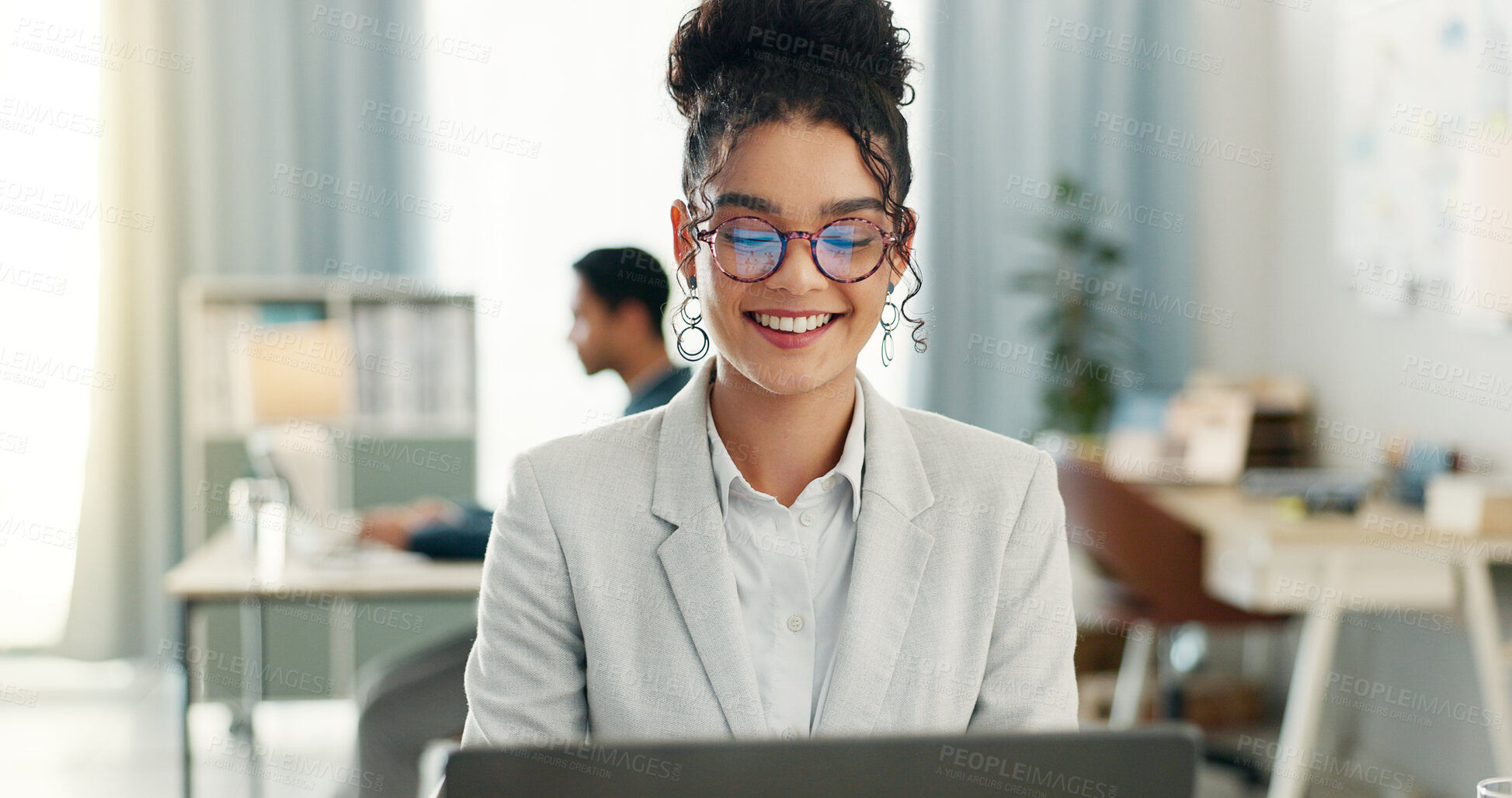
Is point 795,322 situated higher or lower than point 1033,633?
higher

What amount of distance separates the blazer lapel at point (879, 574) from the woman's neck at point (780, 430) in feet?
0.14

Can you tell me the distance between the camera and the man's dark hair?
274 cm

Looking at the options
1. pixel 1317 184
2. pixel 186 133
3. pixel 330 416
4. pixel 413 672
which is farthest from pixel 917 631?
pixel 186 133

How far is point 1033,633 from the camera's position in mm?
1114

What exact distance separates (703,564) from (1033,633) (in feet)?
1.00

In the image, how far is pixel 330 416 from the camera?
12.1 ft

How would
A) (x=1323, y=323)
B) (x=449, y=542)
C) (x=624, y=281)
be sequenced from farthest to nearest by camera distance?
(x=1323, y=323) < (x=449, y=542) < (x=624, y=281)

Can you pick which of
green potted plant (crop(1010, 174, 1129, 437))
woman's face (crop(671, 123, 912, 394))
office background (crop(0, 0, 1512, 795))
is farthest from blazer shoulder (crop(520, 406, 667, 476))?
green potted plant (crop(1010, 174, 1129, 437))

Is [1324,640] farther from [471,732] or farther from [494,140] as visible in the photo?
[494,140]

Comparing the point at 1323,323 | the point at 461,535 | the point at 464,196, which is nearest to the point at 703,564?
the point at 461,535

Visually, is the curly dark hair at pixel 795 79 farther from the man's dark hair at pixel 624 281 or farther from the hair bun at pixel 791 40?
the man's dark hair at pixel 624 281

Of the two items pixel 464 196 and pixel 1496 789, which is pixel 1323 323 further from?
pixel 1496 789

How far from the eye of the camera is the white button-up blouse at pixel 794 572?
1.09m

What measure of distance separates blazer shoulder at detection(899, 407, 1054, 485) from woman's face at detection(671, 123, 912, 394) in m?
0.18
